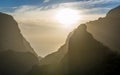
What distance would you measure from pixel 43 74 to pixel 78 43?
25.1 m

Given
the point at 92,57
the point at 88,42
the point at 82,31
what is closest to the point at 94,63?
the point at 92,57

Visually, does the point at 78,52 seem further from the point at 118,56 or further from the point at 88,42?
the point at 118,56

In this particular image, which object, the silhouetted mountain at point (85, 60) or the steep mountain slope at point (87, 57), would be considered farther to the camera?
the steep mountain slope at point (87, 57)

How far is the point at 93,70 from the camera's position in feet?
428

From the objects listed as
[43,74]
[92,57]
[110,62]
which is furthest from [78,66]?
[43,74]

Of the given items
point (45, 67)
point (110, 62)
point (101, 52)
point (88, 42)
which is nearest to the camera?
point (110, 62)

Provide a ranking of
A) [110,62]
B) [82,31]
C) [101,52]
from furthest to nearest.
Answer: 1. [82,31]
2. [101,52]
3. [110,62]

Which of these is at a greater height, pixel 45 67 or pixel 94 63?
pixel 94 63

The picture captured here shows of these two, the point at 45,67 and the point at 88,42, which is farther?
the point at 45,67

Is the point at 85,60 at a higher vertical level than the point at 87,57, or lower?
lower

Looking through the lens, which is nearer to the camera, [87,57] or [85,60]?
[85,60]

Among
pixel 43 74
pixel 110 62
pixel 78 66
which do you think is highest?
pixel 110 62

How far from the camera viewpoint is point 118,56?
131 metres

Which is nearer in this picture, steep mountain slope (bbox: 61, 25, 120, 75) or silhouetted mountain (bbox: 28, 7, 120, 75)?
silhouetted mountain (bbox: 28, 7, 120, 75)
